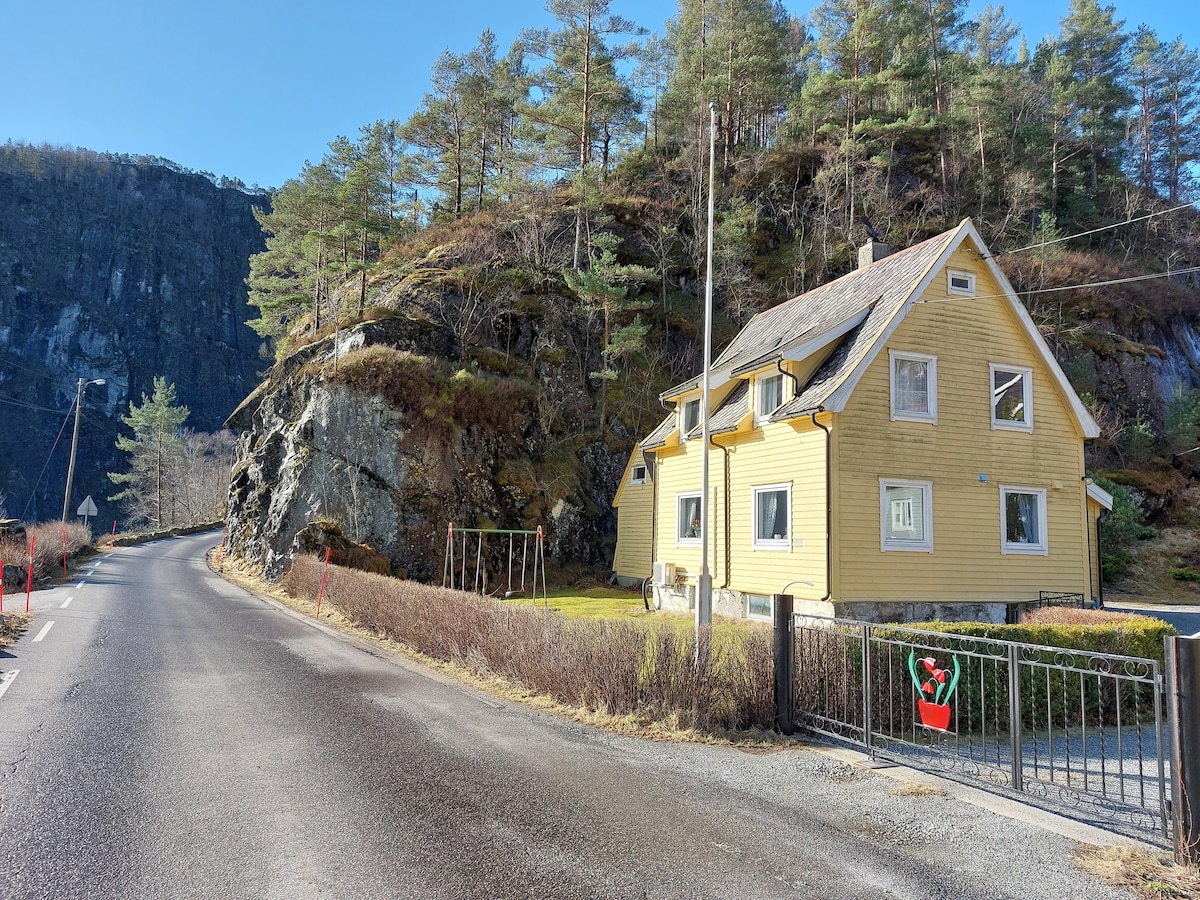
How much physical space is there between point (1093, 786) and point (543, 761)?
206 inches

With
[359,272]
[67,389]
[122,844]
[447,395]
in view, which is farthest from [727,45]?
[67,389]

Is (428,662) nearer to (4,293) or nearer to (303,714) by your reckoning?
(303,714)

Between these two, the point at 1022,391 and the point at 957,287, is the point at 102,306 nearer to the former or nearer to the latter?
the point at 957,287

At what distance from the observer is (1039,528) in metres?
17.6

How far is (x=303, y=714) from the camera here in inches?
338

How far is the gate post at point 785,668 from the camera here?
8.30 meters

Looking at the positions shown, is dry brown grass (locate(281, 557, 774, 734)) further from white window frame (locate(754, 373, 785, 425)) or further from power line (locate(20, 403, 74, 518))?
power line (locate(20, 403, 74, 518))

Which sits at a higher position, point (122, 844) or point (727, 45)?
point (727, 45)

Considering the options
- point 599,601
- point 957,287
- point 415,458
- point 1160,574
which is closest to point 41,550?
point 415,458

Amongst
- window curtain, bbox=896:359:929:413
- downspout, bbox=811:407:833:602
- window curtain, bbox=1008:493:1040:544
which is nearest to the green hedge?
downspout, bbox=811:407:833:602

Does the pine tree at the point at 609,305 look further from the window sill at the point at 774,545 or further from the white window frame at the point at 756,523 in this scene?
the window sill at the point at 774,545

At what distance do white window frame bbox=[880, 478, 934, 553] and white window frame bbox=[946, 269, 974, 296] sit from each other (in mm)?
4972

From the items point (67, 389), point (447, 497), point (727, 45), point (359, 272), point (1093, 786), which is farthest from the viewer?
point (67, 389)

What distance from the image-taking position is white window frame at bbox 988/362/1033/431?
17.6 metres
